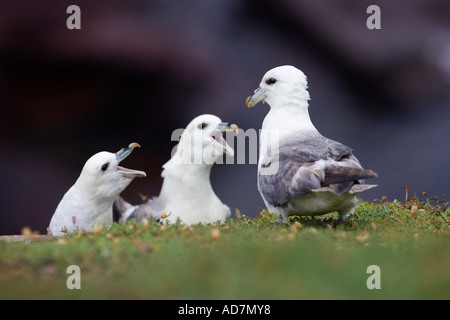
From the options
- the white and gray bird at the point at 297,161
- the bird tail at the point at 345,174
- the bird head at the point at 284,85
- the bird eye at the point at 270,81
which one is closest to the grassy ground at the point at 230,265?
the white and gray bird at the point at 297,161

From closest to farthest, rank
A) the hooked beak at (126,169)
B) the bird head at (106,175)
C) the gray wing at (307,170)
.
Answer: the gray wing at (307,170) → the bird head at (106,175) → the hooked beak at (126,169)

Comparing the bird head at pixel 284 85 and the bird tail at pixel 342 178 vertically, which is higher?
the bird head at pixel 284 85

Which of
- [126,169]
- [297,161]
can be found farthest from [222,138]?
[297,161]

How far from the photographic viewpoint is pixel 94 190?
7.27 metres

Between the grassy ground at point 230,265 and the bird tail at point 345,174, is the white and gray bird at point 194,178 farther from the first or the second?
the bird tail at point 345,174

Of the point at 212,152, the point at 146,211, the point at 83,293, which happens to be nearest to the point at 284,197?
the point at 212,152

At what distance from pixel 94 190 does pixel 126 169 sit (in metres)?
0.51

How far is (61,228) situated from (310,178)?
347 centimetres

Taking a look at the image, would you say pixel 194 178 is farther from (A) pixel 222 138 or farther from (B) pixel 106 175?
(B) pixel 106 175

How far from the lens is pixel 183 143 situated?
782 cm

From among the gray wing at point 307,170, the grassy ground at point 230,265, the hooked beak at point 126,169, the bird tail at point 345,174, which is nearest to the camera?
the grassy ground at point 230,265

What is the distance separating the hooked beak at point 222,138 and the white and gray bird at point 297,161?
1.41 feet

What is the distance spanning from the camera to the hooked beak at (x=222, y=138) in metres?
7.44

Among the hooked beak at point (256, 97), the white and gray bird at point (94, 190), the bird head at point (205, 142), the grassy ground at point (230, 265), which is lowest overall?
the grassy ground at point (230, 265)
